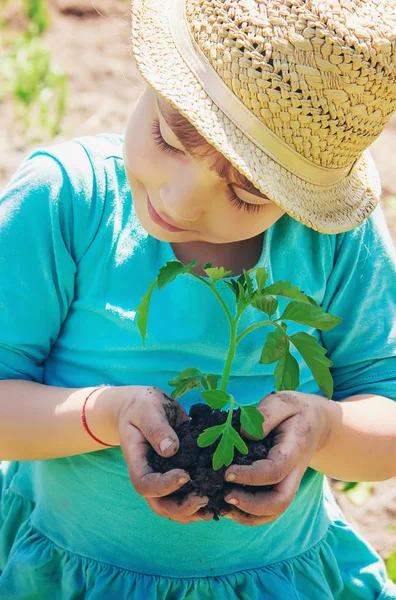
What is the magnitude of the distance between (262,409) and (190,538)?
54 cm

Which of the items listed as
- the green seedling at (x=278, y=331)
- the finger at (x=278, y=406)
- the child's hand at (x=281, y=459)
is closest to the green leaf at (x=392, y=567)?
the child's hand at (x=281, y=459)

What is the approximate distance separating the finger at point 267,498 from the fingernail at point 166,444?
0.46 ft

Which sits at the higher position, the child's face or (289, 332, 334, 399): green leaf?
the child's face

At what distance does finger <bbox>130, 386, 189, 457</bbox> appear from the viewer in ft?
5.15

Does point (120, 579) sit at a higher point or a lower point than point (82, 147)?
lower

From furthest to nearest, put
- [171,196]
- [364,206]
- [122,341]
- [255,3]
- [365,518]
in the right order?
[365,518] → [122,341] → [364,206] → [171,196] → [255,3]

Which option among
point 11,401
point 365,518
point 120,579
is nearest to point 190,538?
point 120,579

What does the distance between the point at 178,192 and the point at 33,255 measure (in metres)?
0.46

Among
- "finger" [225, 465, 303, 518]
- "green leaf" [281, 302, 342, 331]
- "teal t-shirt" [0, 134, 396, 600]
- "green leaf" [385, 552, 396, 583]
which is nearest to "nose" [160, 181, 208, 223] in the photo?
"green leaf" [281, 302, 342, 331]

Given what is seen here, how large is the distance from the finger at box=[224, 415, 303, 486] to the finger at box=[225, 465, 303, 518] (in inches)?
1.1

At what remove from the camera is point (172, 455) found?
1588mm

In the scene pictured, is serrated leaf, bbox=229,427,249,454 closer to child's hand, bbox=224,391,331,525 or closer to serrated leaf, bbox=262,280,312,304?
child's hand, bbox=224,391,331,525

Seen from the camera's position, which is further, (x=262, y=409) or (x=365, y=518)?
(x=365, y=518)

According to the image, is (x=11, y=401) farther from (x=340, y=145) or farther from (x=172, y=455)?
(x=340, y=145)
